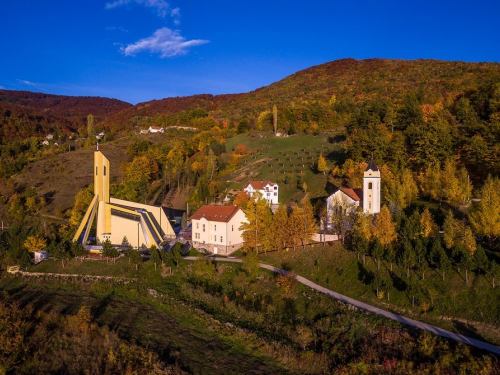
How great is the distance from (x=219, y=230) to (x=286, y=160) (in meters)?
Answer: 34.4

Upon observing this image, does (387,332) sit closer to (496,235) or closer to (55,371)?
(496,235)

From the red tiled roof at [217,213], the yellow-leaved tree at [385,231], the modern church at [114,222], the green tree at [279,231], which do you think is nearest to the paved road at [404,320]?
the green tree at [279,231]

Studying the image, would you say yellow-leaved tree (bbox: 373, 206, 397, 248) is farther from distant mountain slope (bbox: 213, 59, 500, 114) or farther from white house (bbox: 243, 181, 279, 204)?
distant mountain slope (bbox: 213, 59, 500, 114)

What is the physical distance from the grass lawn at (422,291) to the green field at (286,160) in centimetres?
1906

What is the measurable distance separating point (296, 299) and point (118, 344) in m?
11.5

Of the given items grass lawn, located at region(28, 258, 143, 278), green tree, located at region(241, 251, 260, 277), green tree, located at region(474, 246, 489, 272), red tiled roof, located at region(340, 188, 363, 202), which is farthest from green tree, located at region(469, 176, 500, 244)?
grass lawn, located at region(28, 258, 143, 278)

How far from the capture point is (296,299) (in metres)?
25.9

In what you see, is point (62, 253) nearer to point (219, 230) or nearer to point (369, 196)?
point (219, 230)

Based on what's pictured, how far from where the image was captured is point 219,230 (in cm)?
3647

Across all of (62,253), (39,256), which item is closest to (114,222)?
(62,253)

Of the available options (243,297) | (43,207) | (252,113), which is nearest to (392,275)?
(243,297)

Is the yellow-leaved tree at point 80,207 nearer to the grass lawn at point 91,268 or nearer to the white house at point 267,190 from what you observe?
the grass lawn at point 91,268

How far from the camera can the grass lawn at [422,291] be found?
68.7 feet

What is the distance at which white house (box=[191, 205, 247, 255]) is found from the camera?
119 feet
